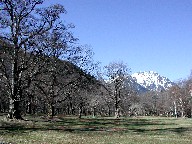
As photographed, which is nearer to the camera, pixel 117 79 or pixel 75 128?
pixel 75 128

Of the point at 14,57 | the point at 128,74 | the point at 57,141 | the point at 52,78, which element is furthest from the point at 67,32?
the point at 128,74

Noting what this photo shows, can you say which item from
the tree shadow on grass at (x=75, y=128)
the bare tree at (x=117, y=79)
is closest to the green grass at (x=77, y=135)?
the tree shadow on grass at (x=75, y=128)

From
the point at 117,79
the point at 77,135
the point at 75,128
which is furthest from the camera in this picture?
the point at 117,79

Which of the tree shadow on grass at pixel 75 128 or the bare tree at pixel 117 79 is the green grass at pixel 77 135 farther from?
the bare tree at pixel 117 79

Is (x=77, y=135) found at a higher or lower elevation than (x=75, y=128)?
lower

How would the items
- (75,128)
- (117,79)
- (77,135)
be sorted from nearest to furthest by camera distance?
(77,135), (75,128), (117,79)

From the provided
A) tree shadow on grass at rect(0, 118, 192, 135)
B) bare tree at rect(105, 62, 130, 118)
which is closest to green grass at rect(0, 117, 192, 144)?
tree shadow on grass at rect(0, 118, 192, 135)

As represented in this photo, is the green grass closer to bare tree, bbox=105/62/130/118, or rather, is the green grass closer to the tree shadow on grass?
the tree shadow on grass

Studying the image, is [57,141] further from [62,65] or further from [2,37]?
→ [62,65]

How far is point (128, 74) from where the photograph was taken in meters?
97.4

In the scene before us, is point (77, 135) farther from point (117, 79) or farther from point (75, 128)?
point (117, 79)

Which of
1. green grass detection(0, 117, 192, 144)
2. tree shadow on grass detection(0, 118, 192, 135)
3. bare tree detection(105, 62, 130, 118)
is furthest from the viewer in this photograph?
bare tree detection(105, 62, 130, 118)

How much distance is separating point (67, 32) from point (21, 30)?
673cm

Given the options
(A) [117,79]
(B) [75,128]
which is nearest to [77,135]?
(B) [75,128]
